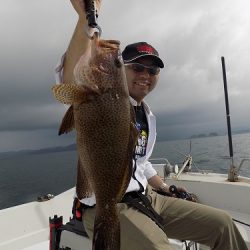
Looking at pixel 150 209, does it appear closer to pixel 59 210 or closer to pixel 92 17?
pixel 92 17

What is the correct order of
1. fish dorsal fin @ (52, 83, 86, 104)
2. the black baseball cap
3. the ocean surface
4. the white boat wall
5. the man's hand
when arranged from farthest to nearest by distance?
the ocean surface
the white boat wall
the black baseball cap
the man's hand
fish dorsal fin @ (52, 83, 86, 104)

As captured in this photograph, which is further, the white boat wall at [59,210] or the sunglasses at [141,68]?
the white boat wall at [59,210]

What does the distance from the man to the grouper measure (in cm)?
91

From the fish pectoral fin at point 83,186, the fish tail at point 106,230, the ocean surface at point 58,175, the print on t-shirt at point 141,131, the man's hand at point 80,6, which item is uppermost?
the man's hand at point 80,6

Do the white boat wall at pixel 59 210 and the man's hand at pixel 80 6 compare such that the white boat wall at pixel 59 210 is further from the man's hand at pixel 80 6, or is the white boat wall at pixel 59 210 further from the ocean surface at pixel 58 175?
the man's hand at pixel 80 6

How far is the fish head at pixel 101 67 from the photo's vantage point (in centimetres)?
228

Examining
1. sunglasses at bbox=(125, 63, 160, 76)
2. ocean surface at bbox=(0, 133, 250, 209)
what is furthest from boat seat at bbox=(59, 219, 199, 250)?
sunglasses at bbox=(125, 63, 160, 76)

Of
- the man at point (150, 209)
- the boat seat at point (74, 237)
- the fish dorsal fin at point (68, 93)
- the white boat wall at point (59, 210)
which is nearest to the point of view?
the fish dorsal fin at point (68, 93)

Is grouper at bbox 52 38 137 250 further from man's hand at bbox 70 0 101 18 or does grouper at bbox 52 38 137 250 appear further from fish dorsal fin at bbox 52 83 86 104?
man's hand at bbox 70 0 101 18

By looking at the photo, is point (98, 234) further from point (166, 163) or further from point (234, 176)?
point (166, 163)

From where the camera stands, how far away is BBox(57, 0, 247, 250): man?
10.4ft

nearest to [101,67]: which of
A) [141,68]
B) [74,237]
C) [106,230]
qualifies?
[106,230]

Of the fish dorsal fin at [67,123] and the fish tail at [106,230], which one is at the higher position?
the fish dorsal fin at [67,123]

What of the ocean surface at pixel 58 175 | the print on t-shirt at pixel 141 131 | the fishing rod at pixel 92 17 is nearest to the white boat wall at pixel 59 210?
the ocean surface at pixel 58 175
